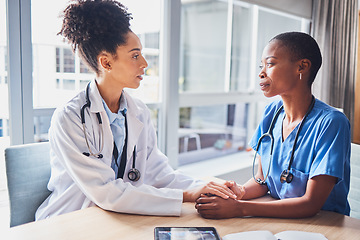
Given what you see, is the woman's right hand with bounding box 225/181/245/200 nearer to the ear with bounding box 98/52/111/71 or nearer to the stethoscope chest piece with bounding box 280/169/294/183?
the stethoscope chest piece with bounding box 280/169/294/183

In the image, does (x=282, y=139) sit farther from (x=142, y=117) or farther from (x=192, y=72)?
(x=192, y=72)

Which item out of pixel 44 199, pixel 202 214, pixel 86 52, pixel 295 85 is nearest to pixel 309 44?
pixel 295 85

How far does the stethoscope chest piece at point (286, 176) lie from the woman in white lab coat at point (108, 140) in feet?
0.70

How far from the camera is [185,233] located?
95 centimetres

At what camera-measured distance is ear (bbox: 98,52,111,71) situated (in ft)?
4.58

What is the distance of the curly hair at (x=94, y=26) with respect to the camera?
1.34 m

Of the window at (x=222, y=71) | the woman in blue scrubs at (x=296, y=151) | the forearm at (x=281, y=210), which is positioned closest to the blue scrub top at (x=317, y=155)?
the woman in blue scrubs at (x=296, y=151)

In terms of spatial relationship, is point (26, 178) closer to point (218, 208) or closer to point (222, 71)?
point (218, 208)

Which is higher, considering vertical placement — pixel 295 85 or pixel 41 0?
pixel 41 0

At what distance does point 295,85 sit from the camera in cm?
129

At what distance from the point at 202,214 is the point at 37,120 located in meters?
1.22

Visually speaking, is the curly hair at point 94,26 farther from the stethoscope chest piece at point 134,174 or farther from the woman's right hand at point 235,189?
the woman's right hand at point 235,189

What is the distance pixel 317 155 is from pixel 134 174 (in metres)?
0.71

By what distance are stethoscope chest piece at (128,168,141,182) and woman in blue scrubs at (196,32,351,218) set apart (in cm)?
34
